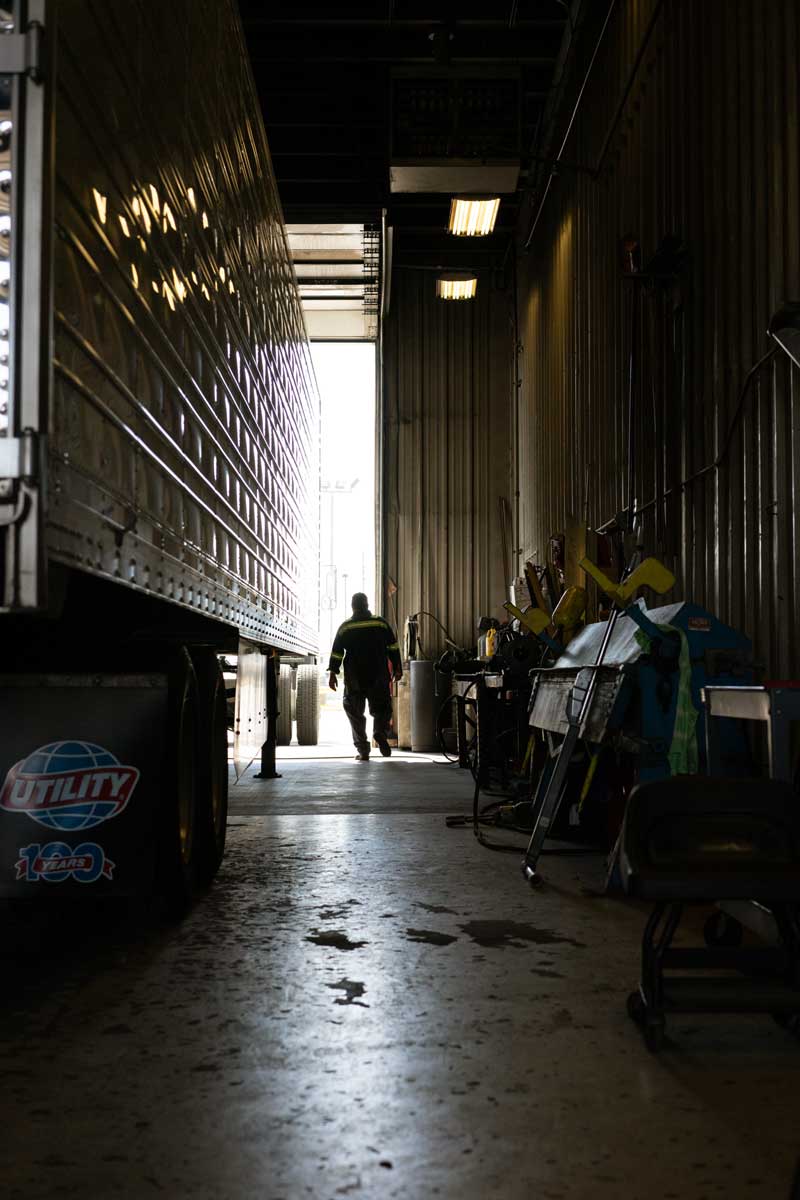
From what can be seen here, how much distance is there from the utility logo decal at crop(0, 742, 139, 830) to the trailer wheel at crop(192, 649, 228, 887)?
917 millimetres

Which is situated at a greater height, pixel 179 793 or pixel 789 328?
pixel 789 328

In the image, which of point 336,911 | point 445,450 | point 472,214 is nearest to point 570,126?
point 472,214

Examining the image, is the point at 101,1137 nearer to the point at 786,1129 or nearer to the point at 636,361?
the point at 786,1129

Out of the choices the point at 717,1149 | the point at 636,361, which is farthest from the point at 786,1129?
the point at 636,361

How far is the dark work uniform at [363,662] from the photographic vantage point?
41.2 feet

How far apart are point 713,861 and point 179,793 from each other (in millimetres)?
2014

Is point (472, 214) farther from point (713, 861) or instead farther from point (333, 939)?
point (713, 861)

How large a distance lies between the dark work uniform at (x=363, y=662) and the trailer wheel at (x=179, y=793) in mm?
8015

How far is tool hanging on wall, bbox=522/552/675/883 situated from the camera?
4590mm

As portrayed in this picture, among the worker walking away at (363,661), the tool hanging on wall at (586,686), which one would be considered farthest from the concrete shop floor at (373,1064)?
the worker walking away at (363,661)

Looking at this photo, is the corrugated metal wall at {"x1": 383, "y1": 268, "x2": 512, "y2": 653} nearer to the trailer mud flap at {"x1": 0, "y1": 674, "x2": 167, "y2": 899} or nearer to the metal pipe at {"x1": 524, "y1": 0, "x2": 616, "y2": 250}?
the metal pipe at {"x1": 524, "y1": 0, "x2": 616, "y2": 250}

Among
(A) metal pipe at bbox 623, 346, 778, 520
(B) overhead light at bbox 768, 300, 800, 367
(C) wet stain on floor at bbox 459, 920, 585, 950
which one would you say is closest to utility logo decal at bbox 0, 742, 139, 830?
(C) wet stain on floor at bbox 459, 920, 585, 950

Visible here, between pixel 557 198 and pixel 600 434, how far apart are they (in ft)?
12.6

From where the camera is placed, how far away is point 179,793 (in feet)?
13.1
